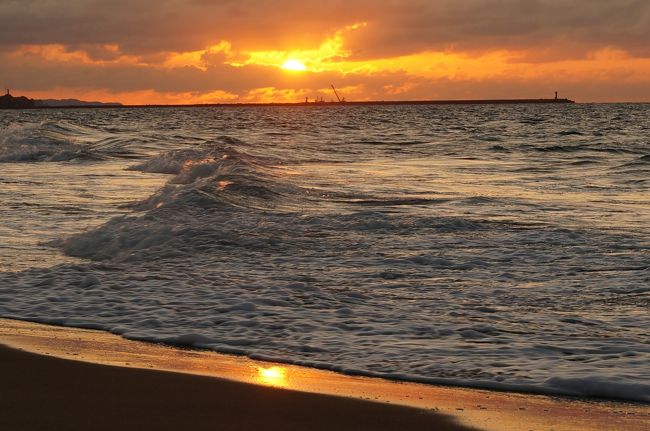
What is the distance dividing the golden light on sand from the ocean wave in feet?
90.0

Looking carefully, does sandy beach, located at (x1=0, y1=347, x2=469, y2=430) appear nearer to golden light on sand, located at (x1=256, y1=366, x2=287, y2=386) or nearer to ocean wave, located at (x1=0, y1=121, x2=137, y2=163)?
golden light on sand, located at (x1=256, y1=366, x2=287, y2=386)

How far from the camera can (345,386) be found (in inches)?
214

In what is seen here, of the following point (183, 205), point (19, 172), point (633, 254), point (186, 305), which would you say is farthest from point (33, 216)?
point (19, 172)

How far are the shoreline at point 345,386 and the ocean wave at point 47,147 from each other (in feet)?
87.1

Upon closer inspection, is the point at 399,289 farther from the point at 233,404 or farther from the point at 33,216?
the point at 33,216

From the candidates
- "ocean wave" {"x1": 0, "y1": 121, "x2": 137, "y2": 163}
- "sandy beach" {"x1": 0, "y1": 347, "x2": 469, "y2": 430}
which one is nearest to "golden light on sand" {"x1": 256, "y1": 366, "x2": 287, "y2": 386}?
"sandy beach" {"x1": 0, "y1": 347, "x2": 469, "y2": 430}

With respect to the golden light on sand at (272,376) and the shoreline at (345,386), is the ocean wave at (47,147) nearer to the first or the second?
the shoreline at (345,386)

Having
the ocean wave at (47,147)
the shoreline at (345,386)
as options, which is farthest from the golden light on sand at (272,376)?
the ocean wave at (47,147)

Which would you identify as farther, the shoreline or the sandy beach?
the shoreline

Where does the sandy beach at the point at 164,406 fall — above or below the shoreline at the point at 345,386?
above

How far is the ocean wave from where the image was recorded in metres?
32.8

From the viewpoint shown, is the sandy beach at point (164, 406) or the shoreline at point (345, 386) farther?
the shoreline at point (345, 386)

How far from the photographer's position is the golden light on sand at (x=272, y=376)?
5.48 metres

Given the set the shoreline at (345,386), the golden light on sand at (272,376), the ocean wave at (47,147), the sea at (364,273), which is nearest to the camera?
the shoreline at (345,386)
